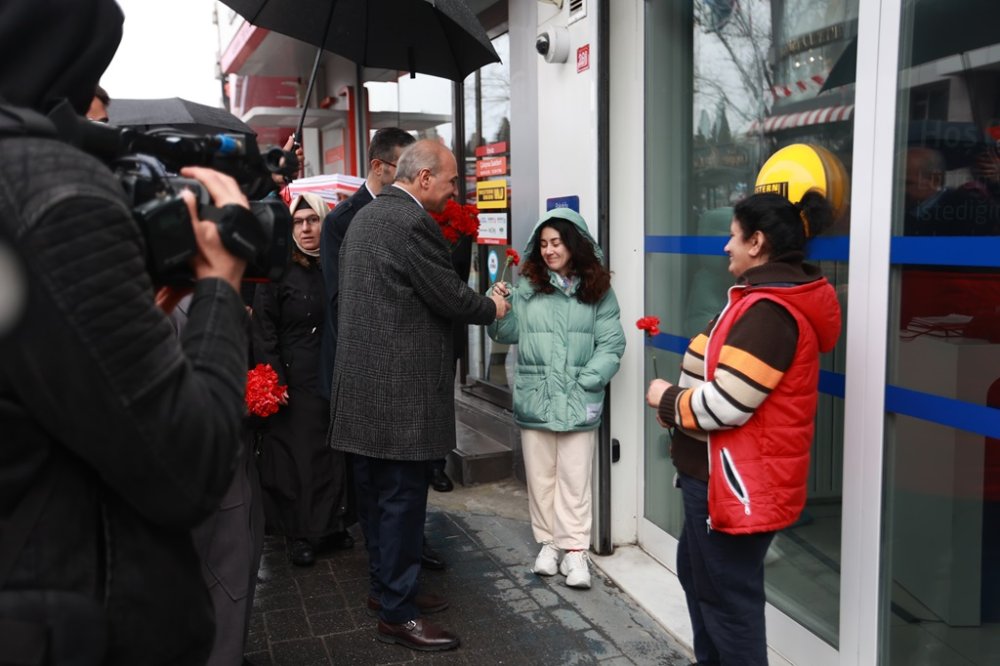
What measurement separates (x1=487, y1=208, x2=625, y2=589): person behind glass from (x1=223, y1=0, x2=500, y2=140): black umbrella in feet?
3.66

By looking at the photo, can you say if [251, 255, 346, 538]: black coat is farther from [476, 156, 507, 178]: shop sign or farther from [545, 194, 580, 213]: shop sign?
[476, 156, 507, 178]: shop sign

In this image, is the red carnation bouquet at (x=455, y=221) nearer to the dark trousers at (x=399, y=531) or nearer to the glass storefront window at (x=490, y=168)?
the glass storefront window at (x=490, y=168)

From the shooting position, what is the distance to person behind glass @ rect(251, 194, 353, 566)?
429cm

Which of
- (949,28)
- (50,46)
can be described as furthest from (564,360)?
(50,46)

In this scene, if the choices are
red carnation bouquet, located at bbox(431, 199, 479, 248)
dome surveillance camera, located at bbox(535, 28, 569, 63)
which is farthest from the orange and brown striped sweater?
red carnation bouquet, located at bbox(431, 199, 479, 248)

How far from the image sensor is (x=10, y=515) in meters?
1.16

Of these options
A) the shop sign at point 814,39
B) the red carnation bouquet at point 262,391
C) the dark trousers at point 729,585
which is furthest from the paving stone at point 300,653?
the shop sign at point 814,39

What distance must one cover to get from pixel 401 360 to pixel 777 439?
1.58 metres

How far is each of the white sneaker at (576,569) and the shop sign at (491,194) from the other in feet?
9.25

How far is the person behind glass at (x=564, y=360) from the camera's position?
158 inches

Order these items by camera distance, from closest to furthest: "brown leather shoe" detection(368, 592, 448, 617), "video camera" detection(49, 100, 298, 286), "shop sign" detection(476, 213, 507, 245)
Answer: "video camera" detection(49, 100, 298, 286), "brown leather shoe" detection(368, 592, 448, 617), "shop sign" detection(476, 213, 507, 245)

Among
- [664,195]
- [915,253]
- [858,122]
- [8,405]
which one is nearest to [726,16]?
[664,195]

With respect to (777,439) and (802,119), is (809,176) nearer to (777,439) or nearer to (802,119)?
(802,119)

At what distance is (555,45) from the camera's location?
4.36 metres
